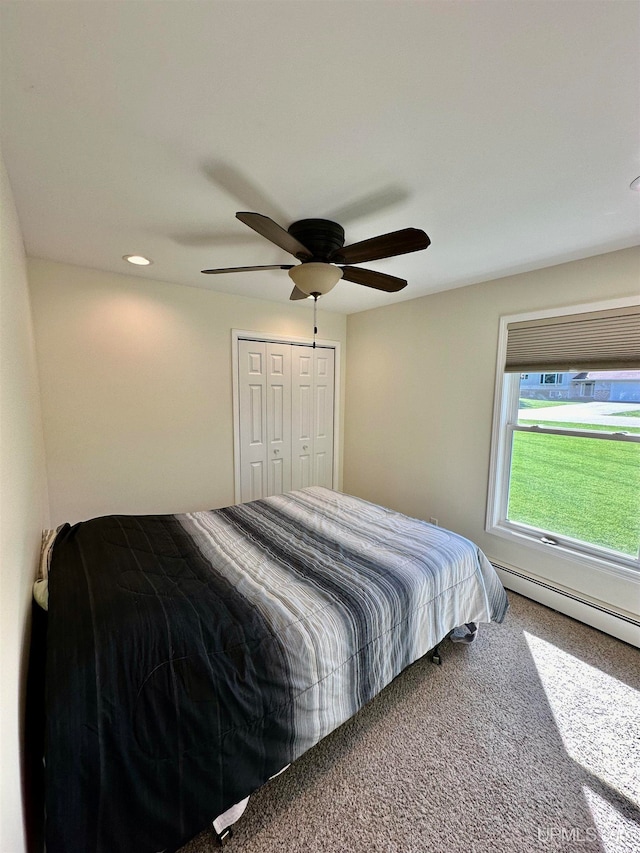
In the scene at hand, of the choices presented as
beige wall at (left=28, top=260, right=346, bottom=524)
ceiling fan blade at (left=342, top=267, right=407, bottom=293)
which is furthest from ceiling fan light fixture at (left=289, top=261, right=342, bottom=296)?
beige wall at (left=28, top=260, right=346, bottom=524)

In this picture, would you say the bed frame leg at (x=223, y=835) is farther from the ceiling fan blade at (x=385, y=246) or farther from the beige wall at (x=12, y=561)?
the ceiling fan blade at (x=385, y=246)

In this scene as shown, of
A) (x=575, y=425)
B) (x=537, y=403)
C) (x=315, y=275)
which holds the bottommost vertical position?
(x=575, y=425)

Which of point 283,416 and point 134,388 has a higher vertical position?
point 134,388

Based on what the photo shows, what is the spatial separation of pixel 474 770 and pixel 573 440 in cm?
201

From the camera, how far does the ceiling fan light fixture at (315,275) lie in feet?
5.45

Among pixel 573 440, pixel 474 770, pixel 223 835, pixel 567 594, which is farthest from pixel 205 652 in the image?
pixel 573 440

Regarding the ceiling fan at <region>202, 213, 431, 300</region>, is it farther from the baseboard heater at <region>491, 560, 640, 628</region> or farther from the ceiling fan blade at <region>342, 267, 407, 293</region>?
the baseboard heater at <region>491, 560, 640, 628</region>

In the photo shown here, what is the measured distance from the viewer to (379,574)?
1.61 metres

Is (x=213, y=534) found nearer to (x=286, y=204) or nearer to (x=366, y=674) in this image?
(x=366, y=674)

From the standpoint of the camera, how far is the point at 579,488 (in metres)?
2.30

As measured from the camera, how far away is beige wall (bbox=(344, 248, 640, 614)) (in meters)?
2.21

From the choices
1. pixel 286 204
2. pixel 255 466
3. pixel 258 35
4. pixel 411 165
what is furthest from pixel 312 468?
pixel 258 35

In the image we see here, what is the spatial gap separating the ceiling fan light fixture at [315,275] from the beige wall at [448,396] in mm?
1612

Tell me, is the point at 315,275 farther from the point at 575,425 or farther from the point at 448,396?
the point at 575,425
